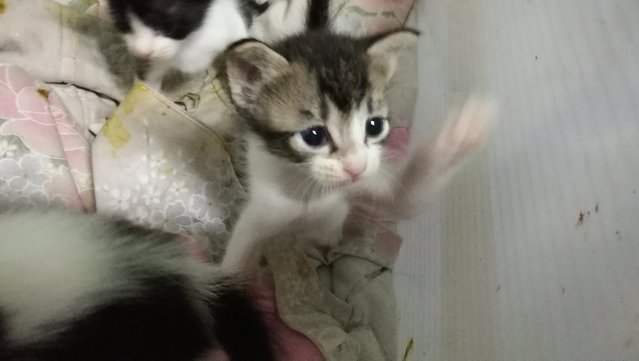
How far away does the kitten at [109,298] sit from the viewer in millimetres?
716

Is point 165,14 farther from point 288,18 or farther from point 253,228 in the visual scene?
point 253,228

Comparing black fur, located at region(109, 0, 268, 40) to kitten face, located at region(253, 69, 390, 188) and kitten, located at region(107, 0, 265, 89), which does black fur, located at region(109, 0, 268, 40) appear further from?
kitten face, located at region(253, 69, 390, 188)

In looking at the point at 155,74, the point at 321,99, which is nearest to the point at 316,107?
the point at 321,99

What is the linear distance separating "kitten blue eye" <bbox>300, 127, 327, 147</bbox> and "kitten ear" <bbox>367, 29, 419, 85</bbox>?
5.0 inches

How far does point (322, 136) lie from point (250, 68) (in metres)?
0.16

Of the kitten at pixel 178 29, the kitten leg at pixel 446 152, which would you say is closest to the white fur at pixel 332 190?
the kitten leg at pixel 446 152

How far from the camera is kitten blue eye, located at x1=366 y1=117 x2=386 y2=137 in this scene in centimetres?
105

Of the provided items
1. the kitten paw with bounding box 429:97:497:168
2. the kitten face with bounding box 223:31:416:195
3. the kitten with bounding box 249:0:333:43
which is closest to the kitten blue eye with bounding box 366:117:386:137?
the kitten face with bounding box 223:31:416:195

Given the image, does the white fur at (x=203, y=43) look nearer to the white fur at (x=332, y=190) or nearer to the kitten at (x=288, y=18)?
the kitten at (x=288, y=18)

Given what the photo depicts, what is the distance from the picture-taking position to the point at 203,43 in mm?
1500

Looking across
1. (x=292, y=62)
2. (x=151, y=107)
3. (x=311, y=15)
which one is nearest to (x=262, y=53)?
(x=292, y=62)

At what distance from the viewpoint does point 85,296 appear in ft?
2.48

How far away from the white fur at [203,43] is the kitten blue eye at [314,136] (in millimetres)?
513

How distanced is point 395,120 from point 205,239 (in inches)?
17.7
